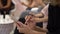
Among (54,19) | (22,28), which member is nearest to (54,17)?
(54,19)

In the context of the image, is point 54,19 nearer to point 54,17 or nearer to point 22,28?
point 54,17

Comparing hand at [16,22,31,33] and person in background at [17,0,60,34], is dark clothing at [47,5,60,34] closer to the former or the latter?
person in background at [17,0,60,34]

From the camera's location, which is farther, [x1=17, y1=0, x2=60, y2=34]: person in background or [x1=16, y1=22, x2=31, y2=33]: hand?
[x1=16, y1=22, x2=31, y2=33]: hand

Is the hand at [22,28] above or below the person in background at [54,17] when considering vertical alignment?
below

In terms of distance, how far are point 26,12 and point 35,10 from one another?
0.07m

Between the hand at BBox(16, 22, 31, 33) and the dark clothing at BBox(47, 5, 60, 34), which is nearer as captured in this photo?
the dark clothing at BBox(47, 5, 60, 34)

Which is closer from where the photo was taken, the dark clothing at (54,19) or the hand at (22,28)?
the dark clothing at (54,19)

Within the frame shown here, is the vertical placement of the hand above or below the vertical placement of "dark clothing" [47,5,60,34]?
below

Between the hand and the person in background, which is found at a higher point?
the person in background

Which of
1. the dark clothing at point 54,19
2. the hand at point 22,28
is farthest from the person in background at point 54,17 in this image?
the hand at point 22,28

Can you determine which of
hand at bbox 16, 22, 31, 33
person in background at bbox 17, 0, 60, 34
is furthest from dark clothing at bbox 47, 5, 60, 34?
hand at bbox 16, 22, 31, 33

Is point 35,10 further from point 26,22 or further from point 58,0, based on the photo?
point 58,0

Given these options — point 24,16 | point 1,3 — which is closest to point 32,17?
point 24,16

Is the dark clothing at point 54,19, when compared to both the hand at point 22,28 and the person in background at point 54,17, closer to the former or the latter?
the person in background at point 54,17
